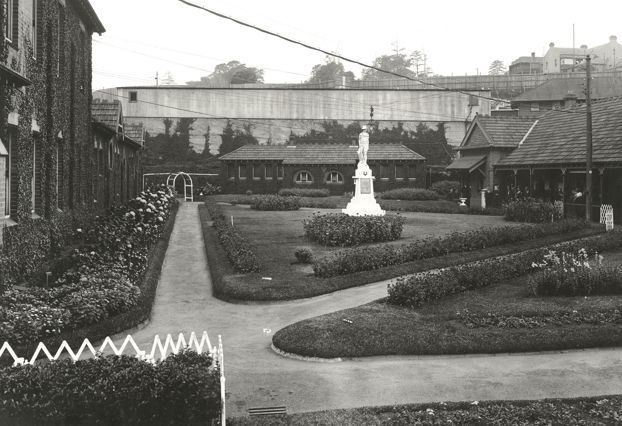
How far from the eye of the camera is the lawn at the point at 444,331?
412 inches

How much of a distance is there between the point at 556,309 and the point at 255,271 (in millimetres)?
8037

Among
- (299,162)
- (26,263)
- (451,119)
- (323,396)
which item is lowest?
(323,396)

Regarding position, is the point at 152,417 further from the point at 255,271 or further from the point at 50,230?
the point at 50,230

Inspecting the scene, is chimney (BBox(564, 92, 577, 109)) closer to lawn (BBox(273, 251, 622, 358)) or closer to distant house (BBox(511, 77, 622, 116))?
distant house (BBox(511, 77, 622, 116))

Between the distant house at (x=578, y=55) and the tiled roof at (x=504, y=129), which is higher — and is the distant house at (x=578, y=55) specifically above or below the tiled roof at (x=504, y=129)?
above

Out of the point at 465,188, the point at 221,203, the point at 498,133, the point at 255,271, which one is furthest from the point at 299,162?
the point at 255,271

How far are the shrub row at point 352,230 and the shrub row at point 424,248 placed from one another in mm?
2140

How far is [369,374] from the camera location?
938cm

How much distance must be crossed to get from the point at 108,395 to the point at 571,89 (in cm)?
6611

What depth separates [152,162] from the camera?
5991cm

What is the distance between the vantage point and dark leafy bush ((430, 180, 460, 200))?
4838 cm

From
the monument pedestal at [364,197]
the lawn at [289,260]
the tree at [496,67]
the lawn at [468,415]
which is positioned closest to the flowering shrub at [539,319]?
the lawn at [468,415]

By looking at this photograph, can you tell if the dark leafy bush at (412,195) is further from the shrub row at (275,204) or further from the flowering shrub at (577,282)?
the flowering shrub at (577,282)

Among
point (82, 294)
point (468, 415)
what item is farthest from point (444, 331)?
point (82, 294)
